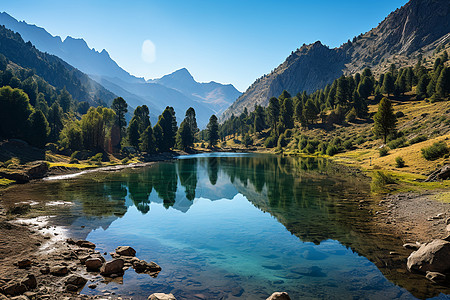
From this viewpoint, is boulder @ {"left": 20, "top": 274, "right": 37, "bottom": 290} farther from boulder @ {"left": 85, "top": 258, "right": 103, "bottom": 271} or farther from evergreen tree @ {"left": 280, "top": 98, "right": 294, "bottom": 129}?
evergreen tree @ {"left": 280, "top": 98, "right": 294, "bottom": 129}

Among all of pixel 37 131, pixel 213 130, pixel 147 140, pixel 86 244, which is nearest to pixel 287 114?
pixel 213 130

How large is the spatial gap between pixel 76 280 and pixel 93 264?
189 centimetres

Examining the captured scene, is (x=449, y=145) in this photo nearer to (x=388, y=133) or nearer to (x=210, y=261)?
(x=388, y=133)

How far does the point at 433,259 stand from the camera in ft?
45.8

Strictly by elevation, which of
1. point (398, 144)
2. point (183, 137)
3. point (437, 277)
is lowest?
point (437, 277)

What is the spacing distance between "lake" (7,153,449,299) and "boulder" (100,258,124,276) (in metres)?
0.73

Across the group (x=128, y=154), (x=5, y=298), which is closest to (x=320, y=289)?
(x=5, y=298)

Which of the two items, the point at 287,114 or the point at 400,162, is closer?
the point at 400,162

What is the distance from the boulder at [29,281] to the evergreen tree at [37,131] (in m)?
81.1

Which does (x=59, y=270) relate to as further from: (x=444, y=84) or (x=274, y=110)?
(x=274, y=110)

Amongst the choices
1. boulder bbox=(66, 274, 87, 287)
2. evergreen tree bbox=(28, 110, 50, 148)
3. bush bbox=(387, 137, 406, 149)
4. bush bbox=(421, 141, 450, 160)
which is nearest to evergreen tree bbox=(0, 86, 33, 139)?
evergreen tree bbox=(28, 110, 50, 148)

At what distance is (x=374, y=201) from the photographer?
31156mm

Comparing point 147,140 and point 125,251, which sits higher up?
point 147,140

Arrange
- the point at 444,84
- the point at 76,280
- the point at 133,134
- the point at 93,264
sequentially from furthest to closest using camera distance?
the point at 133,134 < the point at 444,84 < the point at 93,264 < the point at 76,280
